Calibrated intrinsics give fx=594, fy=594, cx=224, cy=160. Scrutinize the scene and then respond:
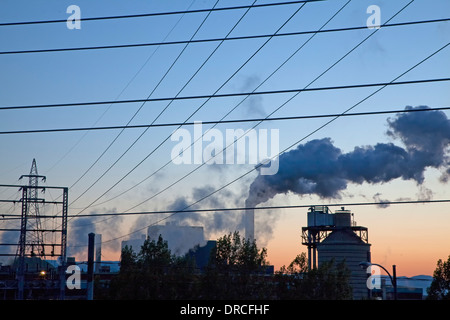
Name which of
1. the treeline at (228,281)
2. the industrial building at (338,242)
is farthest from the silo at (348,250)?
the treeline at (228,281)

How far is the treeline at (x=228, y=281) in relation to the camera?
62781mm

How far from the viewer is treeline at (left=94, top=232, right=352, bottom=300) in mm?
62781

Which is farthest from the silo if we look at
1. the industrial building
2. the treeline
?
the treeline

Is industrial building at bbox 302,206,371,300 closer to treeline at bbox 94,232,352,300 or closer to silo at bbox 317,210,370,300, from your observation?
silo at bbox 317,210,370,300

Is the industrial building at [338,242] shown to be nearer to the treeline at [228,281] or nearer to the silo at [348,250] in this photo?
the silo at [348,250]

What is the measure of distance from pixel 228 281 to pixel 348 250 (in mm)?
25815

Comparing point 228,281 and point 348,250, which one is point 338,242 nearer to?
point 348,250

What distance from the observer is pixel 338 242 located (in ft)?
277

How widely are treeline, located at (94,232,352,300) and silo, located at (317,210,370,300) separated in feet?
54.4

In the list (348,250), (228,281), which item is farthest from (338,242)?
(228,281)
